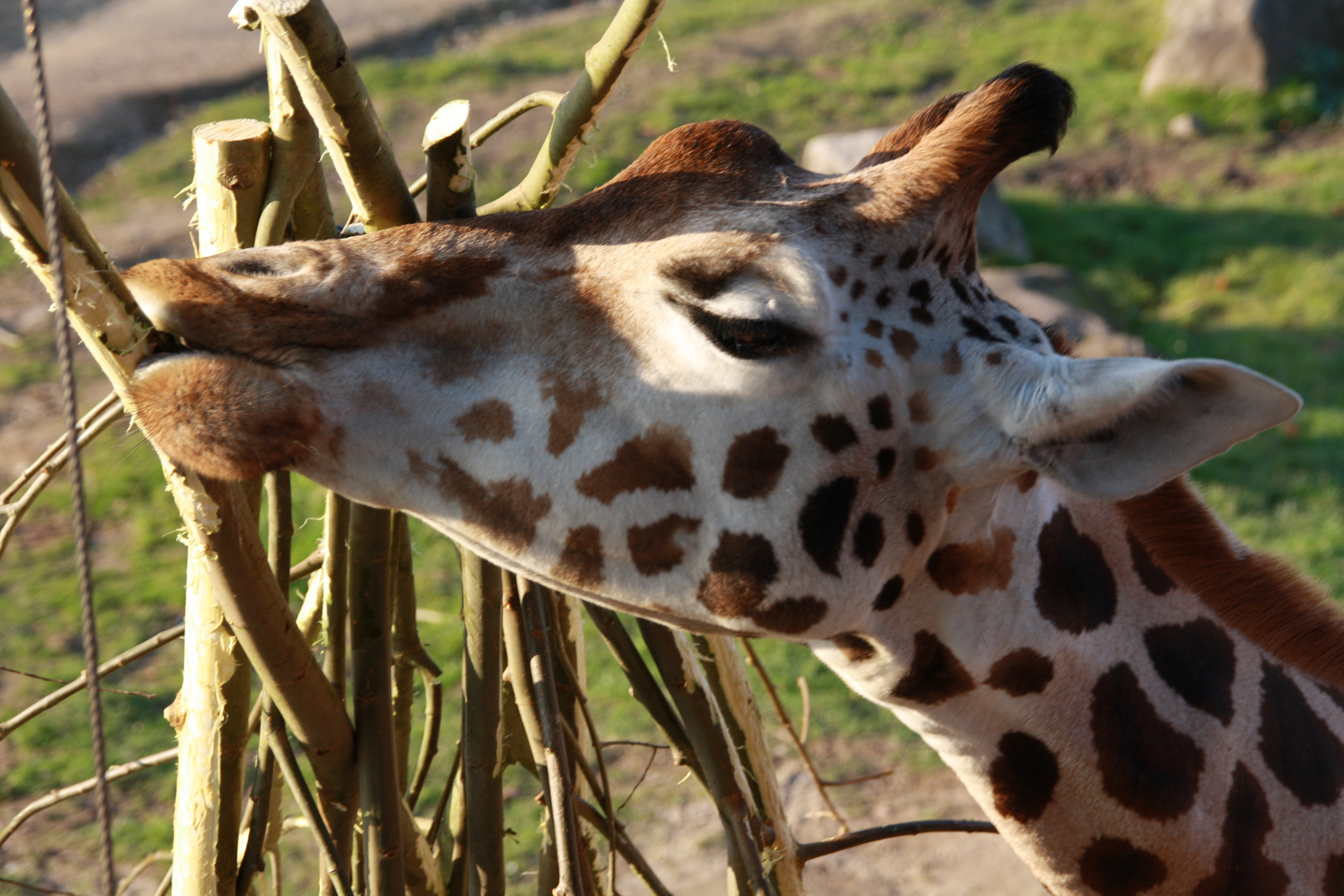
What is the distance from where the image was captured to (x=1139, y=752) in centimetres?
187

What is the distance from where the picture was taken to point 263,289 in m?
1.51

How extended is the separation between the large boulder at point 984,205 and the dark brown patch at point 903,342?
20.1ft

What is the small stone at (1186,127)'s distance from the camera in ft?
31.0

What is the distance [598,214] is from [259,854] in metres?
1.21

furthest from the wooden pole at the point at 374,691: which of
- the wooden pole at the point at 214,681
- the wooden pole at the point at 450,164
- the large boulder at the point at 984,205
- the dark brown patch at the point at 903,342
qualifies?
the large boulder at the point at 984,205

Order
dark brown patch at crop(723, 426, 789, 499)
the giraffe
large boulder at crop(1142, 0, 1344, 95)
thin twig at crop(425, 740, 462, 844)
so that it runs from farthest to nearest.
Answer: large boulder at crop(1142, 0, 1344, 95)
thin twig at crop(425, 740, 462, 844)
dark brown patch at crop(723, 426, 789, 499)
the giraffe

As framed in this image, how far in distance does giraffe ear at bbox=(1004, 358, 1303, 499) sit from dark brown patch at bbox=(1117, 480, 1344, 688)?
480mm

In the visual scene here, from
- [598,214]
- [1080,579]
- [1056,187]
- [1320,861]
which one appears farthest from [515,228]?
[1056,187]

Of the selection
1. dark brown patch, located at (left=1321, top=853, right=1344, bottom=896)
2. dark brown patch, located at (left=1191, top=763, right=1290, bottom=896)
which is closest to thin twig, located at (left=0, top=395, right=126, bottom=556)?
dark brown patch, located at (left=1191, top=763, right=1290, bottom=896)

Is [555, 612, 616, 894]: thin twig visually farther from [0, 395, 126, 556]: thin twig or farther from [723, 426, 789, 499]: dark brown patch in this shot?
[0, 395, 126, 556]: thin twig

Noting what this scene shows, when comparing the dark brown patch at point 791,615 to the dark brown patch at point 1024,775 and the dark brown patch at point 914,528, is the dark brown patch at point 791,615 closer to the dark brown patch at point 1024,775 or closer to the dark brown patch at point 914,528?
the dark brown patch at point 914,528

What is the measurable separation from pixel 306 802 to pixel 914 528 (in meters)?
1.05

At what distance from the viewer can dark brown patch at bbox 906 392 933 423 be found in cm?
168

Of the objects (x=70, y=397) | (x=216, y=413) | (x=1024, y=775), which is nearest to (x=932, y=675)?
(x=1024, y=775)
